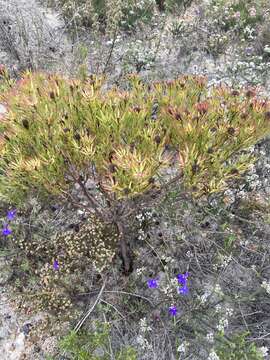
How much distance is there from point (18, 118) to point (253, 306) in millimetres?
2059

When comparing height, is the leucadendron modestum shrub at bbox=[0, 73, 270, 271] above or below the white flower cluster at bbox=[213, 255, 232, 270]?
above

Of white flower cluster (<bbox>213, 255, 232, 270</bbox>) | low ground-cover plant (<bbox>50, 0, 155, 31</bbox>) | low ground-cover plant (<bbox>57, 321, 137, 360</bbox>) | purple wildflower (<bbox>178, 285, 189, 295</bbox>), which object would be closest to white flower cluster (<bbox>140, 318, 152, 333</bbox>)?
low ground-cover plant (<bbox>57, 321, 137, 360</bbox>)

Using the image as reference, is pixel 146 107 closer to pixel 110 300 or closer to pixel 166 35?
pixel 110 300

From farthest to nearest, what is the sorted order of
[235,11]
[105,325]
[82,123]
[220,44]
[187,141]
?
[235,11] → [220,44] → [105,325] → [82,123] → [187,141]

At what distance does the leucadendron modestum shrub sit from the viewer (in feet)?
5.54

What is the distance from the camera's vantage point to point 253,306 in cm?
256

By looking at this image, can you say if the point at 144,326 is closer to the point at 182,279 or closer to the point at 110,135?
the point at 182,279

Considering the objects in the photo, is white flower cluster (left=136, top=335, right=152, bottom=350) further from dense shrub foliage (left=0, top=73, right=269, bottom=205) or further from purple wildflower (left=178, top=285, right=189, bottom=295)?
dense shrub foliage (left=0, top=73, right=269, bottom=205)

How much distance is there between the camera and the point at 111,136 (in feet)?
6.01

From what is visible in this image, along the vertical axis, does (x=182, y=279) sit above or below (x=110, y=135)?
below

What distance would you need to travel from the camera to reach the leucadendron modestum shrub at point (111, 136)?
1688mm

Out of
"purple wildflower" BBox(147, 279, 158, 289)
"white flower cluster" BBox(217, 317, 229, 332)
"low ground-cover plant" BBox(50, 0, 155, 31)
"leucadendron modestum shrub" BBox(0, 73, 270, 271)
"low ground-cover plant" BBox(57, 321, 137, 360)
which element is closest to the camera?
"leucadendron modestum shrub" BBox(0, 73, 270, 271)

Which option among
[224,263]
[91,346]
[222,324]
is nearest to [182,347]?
[222,324]

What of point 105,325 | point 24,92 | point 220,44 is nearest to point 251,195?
point 105,325
